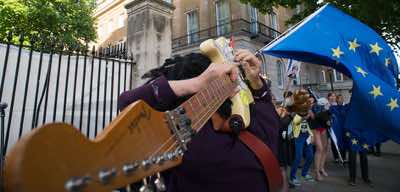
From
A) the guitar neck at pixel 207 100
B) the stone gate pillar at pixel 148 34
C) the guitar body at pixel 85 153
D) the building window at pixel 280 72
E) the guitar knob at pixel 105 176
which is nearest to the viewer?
the guitar body at pixel 85 153

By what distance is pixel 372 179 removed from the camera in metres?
6.68

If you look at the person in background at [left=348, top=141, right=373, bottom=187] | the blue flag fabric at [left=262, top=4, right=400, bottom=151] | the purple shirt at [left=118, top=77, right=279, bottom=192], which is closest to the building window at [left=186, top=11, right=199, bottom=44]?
the person in background at [left=348, top=141, right=373, bottom=187]

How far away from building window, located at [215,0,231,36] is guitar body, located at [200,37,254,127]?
20.5m

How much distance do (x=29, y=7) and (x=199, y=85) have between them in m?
17.1

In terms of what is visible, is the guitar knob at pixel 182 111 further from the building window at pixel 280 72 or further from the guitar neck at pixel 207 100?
the building window at pixel 280 72

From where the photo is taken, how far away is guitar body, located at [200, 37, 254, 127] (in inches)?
A: 55.9

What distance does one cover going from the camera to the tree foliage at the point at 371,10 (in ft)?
27.4

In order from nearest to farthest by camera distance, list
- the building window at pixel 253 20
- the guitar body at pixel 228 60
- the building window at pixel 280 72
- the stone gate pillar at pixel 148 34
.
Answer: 1. the guitar body at pixel 228 60
2. the stone gate pillar at pixel 148 34
3. the building window at pixel 253 20
4. the building window at pixel 280 72

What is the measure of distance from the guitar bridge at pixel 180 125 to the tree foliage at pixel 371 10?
9.43 meters

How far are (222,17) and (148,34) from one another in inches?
741

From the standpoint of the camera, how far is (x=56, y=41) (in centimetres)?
361

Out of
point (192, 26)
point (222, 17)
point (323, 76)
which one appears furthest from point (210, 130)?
point (323, 76)

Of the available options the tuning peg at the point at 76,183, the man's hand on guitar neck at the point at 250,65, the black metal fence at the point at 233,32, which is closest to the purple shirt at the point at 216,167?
the man's hand on guitar neck at the point at 250,65

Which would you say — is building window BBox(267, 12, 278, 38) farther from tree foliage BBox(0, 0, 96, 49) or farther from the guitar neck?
the guitar neck
